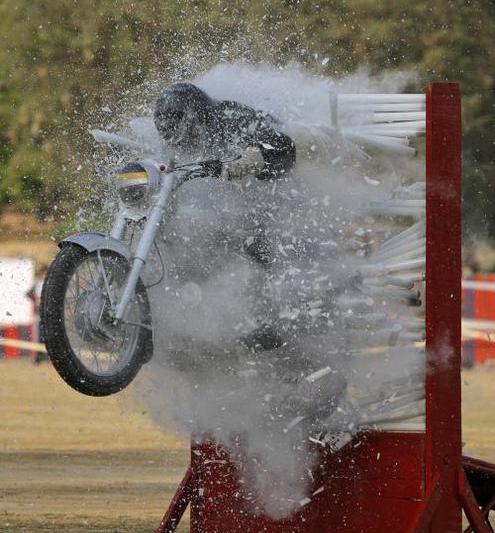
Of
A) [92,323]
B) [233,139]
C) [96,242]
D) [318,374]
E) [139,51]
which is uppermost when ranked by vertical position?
[139,51]

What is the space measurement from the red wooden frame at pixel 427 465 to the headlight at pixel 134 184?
100 cm

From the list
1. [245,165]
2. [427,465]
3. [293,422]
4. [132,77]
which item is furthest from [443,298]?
[132,77]

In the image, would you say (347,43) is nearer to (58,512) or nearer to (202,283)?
(58,512)

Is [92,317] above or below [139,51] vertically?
below

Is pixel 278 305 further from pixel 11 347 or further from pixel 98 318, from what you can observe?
pixel 11 347

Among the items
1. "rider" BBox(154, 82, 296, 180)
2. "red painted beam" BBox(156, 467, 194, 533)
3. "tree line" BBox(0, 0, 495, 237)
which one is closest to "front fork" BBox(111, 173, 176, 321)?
"rider" BBox(154, 82, 296, 180)

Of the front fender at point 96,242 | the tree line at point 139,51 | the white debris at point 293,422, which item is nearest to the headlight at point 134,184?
the front fender at point 96,242

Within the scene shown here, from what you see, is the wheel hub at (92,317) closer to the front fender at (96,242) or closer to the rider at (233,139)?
the front fender at (96,242)

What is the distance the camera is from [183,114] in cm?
580

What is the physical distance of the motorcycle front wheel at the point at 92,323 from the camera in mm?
5316

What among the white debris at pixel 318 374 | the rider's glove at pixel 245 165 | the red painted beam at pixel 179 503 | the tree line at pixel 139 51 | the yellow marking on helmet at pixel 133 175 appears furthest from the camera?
the tree line at pixel 139 51

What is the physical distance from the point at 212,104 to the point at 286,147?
317 millimetres

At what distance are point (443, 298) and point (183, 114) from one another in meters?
1.19

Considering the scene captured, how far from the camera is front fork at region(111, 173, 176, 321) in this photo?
5.38m
